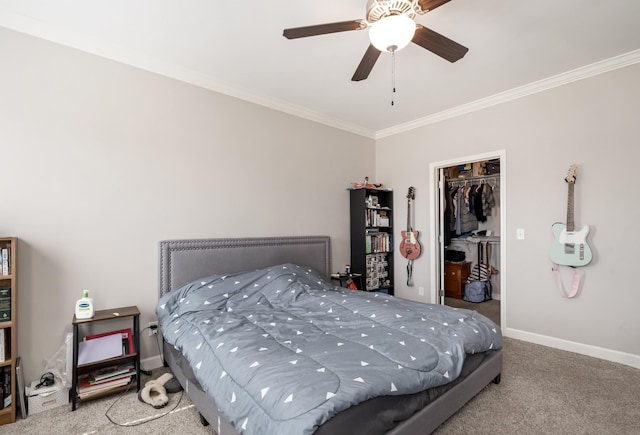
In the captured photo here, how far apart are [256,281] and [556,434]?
7.43ft

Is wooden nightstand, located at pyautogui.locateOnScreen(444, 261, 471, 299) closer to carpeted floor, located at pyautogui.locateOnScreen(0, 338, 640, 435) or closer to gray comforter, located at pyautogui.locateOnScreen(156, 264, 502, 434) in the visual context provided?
carpeted floor, located at pyautogui.locateOnScreen(0, 338, 640, 435)

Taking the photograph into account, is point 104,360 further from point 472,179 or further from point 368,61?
point 472,179

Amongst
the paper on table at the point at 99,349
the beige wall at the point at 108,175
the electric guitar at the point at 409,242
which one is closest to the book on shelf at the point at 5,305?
the beige wall at the point at 108,175

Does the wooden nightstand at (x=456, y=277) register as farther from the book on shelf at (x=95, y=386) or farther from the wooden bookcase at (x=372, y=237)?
the book on shelf at (x=95, y=386)

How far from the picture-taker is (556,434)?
179 cm

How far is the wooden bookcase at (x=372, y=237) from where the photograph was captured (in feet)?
13.7

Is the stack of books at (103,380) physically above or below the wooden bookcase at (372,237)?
below

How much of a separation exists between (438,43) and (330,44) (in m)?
0.92

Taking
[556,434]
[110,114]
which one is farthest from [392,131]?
[556,434]

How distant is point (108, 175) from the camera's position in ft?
8.32

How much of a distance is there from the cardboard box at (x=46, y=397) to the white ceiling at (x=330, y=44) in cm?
245

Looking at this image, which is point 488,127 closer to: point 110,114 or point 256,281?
point 256,281

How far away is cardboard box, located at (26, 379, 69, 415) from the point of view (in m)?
2.04

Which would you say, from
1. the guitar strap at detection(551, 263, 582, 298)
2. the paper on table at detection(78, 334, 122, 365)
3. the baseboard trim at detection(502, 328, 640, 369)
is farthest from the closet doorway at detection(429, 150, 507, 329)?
the paper on table at detection(78, 334, 122, 365)
